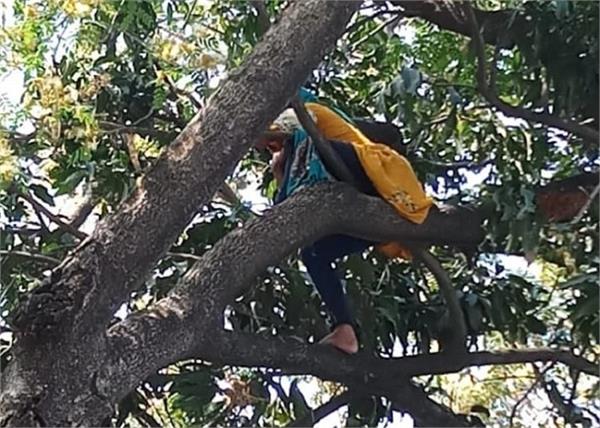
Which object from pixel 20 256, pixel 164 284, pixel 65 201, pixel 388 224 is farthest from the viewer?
pixel 65 201

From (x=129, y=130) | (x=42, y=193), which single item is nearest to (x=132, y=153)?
(x=129, y=130)

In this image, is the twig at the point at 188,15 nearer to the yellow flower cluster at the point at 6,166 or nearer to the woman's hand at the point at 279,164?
the woman's hand at the point at 279,164

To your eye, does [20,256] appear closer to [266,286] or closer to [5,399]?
[266,286]

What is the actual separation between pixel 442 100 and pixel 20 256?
4.36 ft

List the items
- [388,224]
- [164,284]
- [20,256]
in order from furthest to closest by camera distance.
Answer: [164,284] < [20,256] < [388,224]

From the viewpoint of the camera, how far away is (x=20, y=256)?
10.1 feet

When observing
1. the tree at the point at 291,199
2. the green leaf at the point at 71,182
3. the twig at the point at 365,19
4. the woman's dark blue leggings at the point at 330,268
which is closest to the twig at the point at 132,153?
the tree at the point at 291,199

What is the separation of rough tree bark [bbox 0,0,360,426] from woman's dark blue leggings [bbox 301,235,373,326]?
2.20 feet

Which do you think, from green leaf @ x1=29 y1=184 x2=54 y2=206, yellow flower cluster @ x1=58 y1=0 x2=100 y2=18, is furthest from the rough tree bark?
green leaf @ x1=29 y1=184 x2=54 y2=206

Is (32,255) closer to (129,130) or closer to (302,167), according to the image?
(129,130)

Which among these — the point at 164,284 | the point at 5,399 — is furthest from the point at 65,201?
the point at 5,399

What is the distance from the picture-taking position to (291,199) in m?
2.81

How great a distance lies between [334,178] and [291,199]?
0.16 m

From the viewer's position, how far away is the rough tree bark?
203 centimetres
